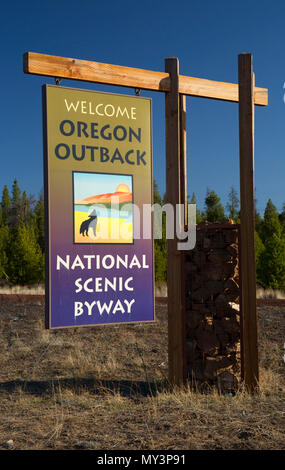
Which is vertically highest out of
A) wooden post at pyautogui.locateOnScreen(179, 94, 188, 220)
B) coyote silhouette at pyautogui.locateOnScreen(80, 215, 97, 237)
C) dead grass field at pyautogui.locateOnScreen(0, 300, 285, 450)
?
wooden post at pyautogui.locateOnScreen(179, 94, 188, 220)

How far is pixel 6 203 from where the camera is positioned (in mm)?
82188

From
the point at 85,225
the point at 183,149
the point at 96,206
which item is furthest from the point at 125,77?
the point at 85,225

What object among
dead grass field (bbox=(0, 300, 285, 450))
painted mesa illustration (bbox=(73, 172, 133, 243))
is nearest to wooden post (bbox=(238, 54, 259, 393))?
dead grass field (bbox=(0, 300, 285, 450))

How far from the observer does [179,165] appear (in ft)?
21.8

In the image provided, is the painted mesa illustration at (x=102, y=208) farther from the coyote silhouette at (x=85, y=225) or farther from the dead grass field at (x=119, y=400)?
the dead grass field at (x=119, y=400)

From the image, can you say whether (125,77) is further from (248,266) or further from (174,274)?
(248,266)

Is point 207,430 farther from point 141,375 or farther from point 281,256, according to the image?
point 281,256

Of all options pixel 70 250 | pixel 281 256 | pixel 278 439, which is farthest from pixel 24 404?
pixel 281 256

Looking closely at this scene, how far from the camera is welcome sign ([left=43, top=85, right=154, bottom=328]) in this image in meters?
6.05

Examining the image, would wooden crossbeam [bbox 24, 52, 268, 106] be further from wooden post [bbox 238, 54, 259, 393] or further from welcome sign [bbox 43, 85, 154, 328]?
wooden post [bbox 238, 54, 259, 393]

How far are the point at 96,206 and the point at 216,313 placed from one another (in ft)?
6.78

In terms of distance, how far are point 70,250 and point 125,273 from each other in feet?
2.69

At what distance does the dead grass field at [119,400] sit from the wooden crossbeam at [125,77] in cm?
363

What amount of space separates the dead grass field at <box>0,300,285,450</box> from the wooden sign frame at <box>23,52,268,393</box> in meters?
0.51
